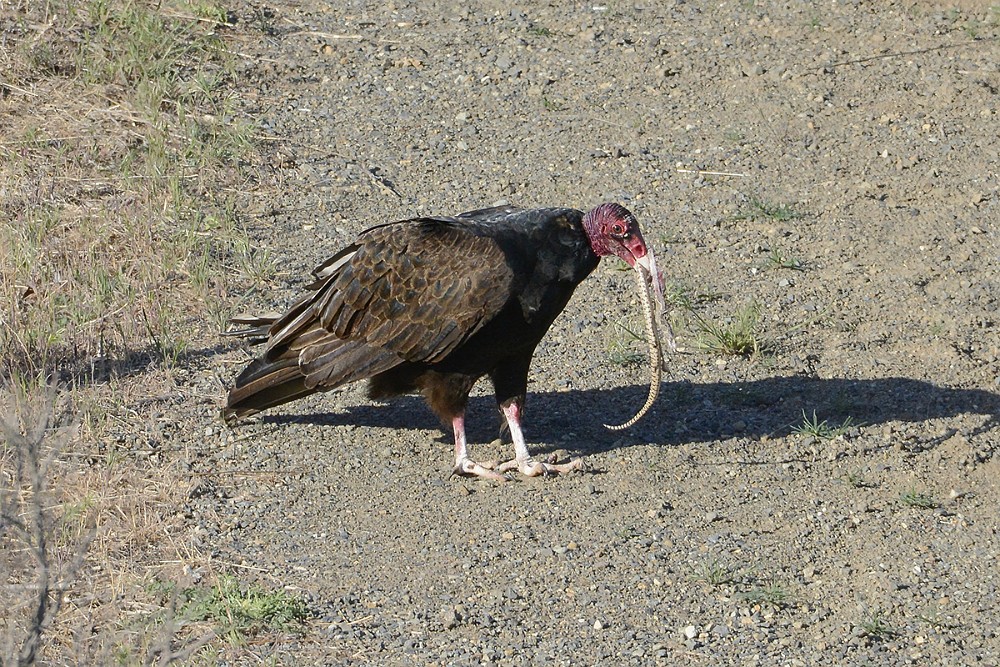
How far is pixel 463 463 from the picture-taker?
18.7ft

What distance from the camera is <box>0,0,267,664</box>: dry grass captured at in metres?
4.66

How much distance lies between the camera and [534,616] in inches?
188

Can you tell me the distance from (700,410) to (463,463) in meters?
1.20

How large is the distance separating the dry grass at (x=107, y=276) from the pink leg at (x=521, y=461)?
1.34m

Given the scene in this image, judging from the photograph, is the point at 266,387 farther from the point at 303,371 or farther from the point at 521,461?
the point at 521,461

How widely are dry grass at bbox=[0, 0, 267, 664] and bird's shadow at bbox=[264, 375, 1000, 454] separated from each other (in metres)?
0.89

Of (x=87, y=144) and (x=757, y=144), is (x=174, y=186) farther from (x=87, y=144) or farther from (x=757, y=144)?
(x=757, y=144)

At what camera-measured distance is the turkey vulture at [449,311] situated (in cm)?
538

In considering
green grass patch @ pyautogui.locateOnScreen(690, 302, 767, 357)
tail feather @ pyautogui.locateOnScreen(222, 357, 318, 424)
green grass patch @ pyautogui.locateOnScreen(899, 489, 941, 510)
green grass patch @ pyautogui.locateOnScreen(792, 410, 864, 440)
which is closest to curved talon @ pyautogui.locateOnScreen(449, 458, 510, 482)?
tail feather @ pyautogui.locateOnScreen(222, 357, 318, 424)

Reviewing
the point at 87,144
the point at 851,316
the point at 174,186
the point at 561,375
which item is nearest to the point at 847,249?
the point at 851,316

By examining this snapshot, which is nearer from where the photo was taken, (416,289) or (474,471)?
(416,289)

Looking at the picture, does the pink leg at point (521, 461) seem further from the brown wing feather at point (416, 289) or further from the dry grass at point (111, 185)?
the dry grass at point (111, 185)

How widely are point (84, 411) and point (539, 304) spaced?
203 cm

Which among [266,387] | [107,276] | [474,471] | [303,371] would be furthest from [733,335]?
[107,276]
